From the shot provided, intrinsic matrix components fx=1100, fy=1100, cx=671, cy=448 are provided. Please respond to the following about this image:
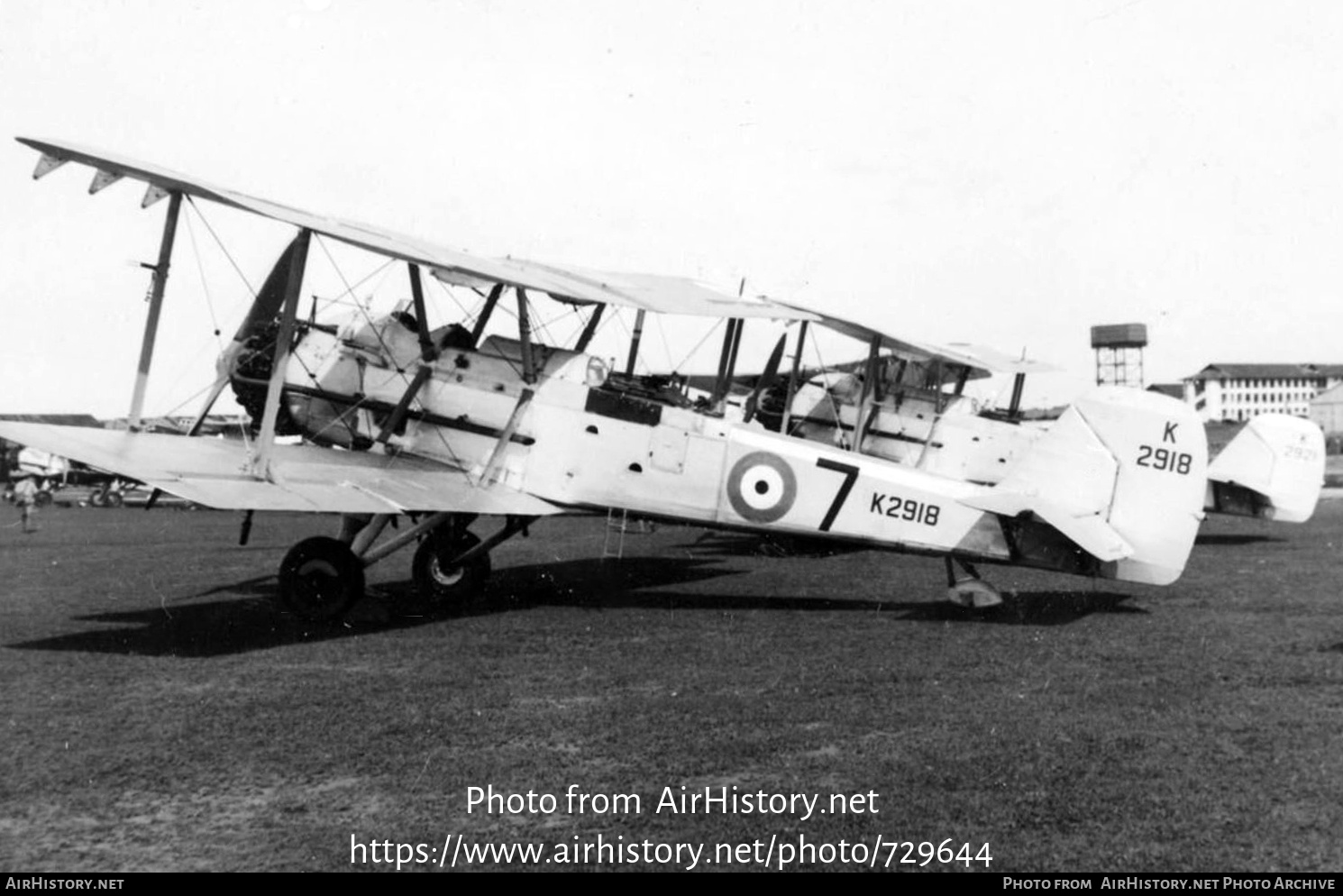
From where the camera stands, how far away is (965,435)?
16.1m

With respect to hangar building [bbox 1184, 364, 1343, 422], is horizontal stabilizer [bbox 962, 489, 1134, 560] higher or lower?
lower

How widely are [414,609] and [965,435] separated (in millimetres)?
9347

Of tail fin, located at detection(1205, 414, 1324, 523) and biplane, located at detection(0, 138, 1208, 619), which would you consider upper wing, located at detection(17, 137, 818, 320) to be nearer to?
biplane, located at detection(0, 138, 1208, 619)

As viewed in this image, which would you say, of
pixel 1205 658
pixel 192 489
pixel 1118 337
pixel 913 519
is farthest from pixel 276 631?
pixel 1118 337

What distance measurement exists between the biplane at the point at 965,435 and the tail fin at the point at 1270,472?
0.01 meters

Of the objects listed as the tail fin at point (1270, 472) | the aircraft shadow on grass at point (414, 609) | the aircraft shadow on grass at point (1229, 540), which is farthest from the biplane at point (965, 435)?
the aircraft shadow on grass at point (414, 609)

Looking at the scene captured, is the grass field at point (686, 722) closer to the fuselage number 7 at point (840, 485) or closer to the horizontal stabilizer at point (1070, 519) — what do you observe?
the horizontal stabilizer at point (1070, 519)

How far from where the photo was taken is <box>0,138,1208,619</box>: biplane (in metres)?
8.12

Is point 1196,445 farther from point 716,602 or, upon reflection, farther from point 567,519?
point 567,519

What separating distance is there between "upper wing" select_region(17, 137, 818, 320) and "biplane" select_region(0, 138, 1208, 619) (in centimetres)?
3

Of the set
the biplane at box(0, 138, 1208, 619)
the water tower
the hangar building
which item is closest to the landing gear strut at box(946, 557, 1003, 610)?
the biplane at box(0, 138, 1208, 619)

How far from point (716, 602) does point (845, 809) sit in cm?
578

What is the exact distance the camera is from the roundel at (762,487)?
9.20 metres

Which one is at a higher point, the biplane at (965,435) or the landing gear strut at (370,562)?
the biplane at (965,435)
